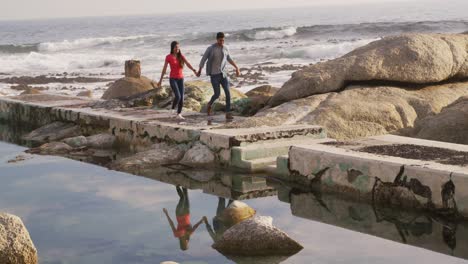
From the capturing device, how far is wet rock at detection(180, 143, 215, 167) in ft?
34.0

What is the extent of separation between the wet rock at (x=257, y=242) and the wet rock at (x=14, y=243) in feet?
5.08

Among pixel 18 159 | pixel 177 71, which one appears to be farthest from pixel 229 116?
pixel 18 159

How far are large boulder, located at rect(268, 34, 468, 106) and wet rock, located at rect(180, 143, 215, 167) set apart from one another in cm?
268

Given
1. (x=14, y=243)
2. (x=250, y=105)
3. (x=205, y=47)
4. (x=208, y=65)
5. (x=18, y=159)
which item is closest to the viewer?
(x=14, y=243)

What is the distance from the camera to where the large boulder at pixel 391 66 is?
12.6 meters

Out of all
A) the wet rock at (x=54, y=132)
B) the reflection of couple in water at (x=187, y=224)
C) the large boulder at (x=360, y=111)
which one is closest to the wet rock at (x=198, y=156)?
the large boulder at (x=360, y=111)

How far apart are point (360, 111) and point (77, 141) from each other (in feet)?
14.8

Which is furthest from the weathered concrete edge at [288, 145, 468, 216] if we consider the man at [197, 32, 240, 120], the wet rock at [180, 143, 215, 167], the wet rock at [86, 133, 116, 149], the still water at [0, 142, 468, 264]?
the wet rock at [86, 133, 116, 149]

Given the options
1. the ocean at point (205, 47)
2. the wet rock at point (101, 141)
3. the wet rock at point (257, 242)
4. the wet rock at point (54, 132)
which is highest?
the wet rock at point (257, 242)

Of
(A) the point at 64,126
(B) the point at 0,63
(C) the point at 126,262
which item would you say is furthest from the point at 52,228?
(B) the point at 0,63

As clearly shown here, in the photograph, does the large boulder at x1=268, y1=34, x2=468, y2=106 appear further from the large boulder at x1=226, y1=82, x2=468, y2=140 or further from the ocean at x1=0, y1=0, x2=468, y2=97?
the ocean at x1=0, y1=0, x2=468, y2=97

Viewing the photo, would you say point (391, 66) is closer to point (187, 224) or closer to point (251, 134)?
point (251, 134)

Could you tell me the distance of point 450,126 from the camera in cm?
1025

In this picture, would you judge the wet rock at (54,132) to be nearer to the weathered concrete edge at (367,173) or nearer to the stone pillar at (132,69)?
the stone pillar at (132,69)
